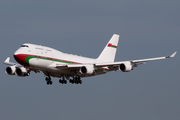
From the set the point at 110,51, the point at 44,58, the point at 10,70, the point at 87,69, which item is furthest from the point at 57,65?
the point at 110,51

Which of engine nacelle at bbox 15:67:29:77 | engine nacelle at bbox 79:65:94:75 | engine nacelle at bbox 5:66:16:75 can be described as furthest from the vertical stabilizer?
engine nacelle at bbox 5:66:16:75

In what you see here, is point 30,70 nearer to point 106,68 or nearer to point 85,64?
point 85,64

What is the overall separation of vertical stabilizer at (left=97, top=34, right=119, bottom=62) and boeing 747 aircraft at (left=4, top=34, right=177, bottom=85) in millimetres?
7487

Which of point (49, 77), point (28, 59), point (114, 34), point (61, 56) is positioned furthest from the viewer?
point (114, 34)

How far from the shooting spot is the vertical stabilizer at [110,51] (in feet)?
286

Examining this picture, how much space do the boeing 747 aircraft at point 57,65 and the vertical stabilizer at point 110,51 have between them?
7487 millimetres

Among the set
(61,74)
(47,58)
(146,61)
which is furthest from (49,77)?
(146,61)

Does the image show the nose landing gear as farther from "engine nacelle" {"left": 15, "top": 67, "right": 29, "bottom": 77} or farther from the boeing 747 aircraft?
"engine nacelle" {"left": 15, "top": 67, "right": 29, "bottom": 77}

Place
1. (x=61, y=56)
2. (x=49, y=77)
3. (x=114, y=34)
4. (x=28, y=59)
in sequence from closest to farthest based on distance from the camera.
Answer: (x=28, y=59) < (x=61, y=56) < (x=49, y=77) < (x=114, y=34)

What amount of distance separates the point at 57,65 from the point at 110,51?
70.4 ft

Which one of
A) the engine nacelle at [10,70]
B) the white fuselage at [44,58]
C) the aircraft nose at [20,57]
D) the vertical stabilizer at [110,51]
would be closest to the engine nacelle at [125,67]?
the white fuselage at [44,58]

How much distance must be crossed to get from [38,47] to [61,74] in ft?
30.3

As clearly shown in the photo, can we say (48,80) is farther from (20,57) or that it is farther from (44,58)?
(20,57)

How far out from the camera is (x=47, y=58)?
69.9 metres
